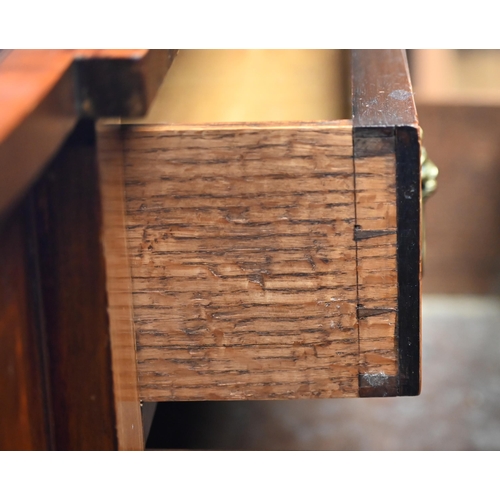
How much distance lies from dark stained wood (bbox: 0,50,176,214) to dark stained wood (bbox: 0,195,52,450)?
5 cm

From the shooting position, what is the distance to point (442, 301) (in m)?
2.14

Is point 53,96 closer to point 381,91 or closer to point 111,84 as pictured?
point 111,84

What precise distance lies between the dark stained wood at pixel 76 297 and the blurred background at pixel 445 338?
395 millimetres

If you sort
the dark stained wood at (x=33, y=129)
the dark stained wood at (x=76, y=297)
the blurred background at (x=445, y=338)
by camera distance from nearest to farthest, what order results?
the dark stained wood at (x=33, y=129), the dark stained wood at (x=76, y=297), the blurred background at (x=445, y=338)

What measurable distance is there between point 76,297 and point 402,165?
0.85ft

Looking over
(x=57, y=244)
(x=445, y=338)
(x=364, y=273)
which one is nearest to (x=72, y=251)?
(x=57, y=244)

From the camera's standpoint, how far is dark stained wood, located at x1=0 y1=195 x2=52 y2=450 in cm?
40

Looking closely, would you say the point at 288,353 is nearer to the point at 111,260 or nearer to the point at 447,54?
the point at 111,260

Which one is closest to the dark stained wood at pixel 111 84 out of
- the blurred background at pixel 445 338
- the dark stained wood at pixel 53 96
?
the dark stained wood at pixel 53 96

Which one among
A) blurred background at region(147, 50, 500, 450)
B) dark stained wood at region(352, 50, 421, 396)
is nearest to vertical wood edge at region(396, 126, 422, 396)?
dark stained wood at region(352, 50, 421, 396)

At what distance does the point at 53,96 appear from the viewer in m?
0.35

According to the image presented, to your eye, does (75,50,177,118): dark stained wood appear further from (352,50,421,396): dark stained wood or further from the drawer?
(352,50,421,396): dark stained wood

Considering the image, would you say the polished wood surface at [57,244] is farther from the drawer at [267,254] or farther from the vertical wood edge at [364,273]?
the vertical wood edge at [364,273]

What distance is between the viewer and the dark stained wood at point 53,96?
12.5 inches
